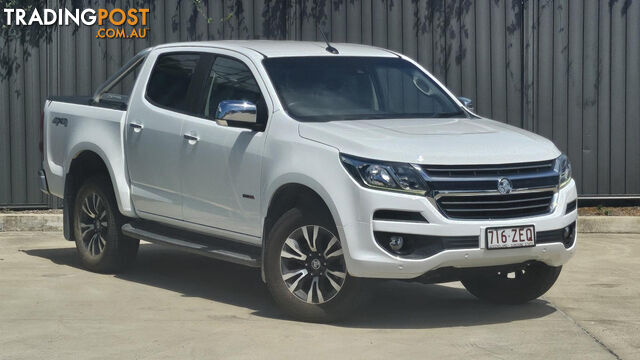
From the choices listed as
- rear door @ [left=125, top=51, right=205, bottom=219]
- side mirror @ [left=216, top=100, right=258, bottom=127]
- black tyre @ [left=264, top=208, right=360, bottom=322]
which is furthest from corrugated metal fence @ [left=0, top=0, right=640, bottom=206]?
black tyre @ [left=264, top=208, right=360, bottom=322]

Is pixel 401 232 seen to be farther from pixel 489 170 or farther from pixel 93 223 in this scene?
pixel 93 223

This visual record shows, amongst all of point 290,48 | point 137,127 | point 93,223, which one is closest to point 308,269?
point 290,48

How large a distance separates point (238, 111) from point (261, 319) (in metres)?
1.37

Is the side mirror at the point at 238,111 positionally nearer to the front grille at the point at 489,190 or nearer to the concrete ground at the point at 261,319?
the concrete ground at the point at 261,319

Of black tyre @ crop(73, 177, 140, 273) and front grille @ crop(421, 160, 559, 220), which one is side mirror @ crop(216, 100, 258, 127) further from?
black tyre @ crop(73, 177, 140, 273)

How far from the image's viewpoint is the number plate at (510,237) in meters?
7.41

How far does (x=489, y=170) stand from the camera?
24.7 feet

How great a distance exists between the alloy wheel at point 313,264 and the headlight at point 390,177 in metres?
0.46

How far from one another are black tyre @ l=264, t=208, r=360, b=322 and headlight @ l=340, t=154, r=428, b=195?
0.41 meters

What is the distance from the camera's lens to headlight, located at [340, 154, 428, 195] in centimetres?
730

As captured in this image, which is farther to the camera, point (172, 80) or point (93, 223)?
point (93, 223)

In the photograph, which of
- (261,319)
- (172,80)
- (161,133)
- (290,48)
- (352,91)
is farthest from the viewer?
(172,80)

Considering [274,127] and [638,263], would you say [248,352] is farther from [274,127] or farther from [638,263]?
[638,263]

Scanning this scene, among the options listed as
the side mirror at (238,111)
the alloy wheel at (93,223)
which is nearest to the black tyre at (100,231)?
the alloy wheel at (93,223)
